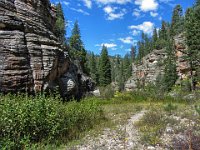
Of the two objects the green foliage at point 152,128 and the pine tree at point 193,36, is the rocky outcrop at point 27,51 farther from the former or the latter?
the pine tree at point 193,36

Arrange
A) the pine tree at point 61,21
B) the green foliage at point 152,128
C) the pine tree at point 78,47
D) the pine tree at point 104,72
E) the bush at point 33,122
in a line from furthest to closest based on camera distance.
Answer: the pine tree at point 104,72 → the pine tree at point 78,47 → the pine tree at point 61,21 → the green foliage at point 152,128 → the bush at point 33,122

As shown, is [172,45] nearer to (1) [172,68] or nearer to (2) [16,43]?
(1) [172,68]

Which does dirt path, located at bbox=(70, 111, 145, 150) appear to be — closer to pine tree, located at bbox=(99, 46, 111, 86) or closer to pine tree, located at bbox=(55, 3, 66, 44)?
pine tree, located at bbox=(55, 3, 66, 44)

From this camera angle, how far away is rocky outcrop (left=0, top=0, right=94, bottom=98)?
1723cm

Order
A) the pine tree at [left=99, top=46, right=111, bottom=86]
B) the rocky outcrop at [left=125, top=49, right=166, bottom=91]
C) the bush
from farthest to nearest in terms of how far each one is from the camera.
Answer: the rocky outcrop at [left=125, top=49, right=166, bottom=91] < the pine tree at [left=99, top=46, right=111, bottom=86] < the bush

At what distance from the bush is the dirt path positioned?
89cm

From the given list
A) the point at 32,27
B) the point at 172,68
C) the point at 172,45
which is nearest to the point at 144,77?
the point at 172,45

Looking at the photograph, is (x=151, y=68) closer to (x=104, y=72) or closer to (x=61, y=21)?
(x=104, y=72)

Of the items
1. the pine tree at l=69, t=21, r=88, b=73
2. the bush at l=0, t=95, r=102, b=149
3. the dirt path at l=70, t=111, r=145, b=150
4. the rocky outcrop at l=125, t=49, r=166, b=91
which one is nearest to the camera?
the bush at l=0, t=95, r=102, b=149

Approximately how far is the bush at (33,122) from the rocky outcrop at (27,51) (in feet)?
26.4

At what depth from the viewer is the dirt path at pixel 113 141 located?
873 centimetres

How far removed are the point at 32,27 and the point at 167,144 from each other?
15.0 m

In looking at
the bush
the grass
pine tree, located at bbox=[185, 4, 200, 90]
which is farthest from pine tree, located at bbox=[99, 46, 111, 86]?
the bush

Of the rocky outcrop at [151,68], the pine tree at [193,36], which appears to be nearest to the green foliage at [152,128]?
the pine tree at [193,36]
